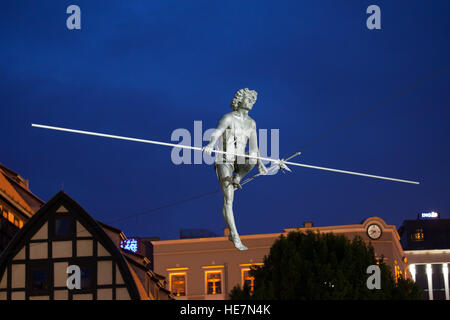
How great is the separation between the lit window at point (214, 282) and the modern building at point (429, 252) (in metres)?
16.0

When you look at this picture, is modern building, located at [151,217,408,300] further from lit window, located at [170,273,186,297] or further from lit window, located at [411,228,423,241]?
lit window, located at [411,228,423,241]

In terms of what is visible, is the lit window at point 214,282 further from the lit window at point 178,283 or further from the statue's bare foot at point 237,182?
the statue's bare foot at point 237,182

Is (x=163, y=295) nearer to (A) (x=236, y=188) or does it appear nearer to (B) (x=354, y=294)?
(B) (x=354, y=294)

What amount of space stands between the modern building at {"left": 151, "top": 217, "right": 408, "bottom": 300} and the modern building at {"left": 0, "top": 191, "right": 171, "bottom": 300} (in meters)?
21.0

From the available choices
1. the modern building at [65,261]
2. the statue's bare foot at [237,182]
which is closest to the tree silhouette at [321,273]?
the modern building at [65,261]

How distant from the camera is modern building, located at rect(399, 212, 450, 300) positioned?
63.1 m

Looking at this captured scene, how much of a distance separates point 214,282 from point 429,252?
18.6 meters

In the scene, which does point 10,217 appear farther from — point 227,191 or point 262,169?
point 227,191

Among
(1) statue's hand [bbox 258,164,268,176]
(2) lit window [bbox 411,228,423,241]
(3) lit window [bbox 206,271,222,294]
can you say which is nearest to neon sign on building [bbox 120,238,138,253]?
(3) lit window [bbox 206,271,222,294]

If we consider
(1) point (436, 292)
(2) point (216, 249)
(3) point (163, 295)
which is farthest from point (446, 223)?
(3) point (163, 295)
